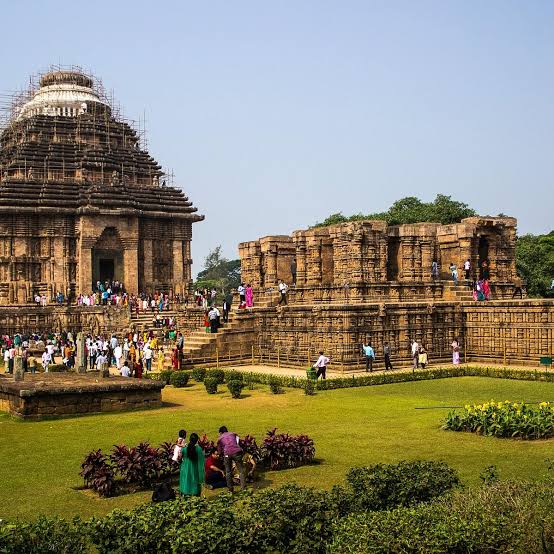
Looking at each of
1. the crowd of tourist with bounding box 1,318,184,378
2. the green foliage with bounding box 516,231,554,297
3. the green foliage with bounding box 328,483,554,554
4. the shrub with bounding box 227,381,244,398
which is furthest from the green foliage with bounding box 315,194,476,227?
the green foliage with bounding box 328,483,554,554

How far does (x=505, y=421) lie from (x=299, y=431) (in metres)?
3.88

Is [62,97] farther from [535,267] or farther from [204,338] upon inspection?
[535,267]

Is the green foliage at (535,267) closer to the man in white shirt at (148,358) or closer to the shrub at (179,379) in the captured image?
the man in white shirt at (148,358)

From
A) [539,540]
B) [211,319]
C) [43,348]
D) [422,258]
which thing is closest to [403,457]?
[539,540]

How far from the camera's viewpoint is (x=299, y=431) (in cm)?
1591

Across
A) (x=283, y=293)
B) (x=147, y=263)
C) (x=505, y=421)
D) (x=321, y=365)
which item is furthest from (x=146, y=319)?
(x=505, y=421)

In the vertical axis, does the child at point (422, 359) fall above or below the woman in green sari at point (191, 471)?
above

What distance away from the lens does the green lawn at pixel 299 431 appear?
38.8 ft

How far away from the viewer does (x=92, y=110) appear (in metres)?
51.1

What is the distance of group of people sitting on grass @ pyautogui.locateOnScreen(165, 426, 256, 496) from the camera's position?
10.7m

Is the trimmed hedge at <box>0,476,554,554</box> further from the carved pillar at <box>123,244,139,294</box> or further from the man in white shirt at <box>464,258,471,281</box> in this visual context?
the carved pillar at <box>123,244,139,294</box>

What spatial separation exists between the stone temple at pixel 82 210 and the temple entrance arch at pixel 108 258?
0.06 meters

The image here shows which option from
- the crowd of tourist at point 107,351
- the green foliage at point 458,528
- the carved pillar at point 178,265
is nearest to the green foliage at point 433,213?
the carved pillar at point 178,265

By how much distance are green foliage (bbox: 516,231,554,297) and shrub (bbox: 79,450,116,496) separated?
1642 inches
